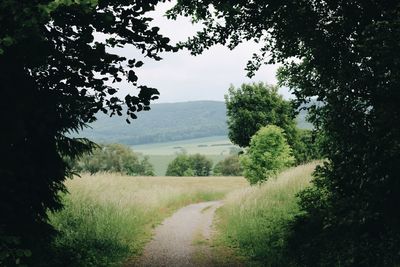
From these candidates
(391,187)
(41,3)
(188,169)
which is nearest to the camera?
(41,3)

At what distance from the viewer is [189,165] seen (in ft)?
432

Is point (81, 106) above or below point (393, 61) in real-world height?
below

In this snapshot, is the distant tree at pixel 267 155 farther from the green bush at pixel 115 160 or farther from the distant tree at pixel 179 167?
the distant tree at pixel 179 167

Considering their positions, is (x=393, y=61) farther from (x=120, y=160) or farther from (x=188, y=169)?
(x=188, y=169)

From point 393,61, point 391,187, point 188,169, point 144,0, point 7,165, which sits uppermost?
point 144,0

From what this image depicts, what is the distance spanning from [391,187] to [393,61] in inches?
84.5

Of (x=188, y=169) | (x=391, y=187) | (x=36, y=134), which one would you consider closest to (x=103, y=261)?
(x=36, y=134)

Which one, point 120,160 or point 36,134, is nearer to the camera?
point 36,134

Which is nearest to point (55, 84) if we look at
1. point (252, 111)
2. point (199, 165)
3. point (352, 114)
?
point (352, 114)

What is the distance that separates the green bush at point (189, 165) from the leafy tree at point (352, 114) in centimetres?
11711

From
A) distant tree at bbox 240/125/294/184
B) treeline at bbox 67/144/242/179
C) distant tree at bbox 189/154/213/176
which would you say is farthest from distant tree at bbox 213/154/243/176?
distant tree at bbox 240/125/294/184

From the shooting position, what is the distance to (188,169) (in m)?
125

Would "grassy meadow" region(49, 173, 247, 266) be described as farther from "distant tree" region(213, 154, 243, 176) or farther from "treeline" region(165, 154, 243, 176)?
"distant tree" region(213, 154, 243, 176)

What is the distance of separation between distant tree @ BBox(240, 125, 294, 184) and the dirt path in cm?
1384
